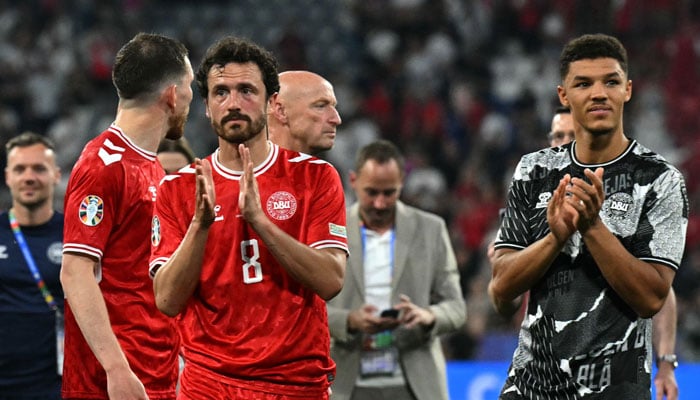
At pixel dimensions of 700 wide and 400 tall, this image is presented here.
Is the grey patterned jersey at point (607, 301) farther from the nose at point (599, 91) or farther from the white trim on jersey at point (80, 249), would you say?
the white trim on jersey at point (80, 249)

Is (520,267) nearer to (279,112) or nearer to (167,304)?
(167,304)

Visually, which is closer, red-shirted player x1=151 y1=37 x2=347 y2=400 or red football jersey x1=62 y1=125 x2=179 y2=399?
red-shirted player x1=151 y1=37 x2=347 y2=400

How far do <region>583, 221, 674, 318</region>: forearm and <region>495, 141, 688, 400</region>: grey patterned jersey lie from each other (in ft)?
0.24

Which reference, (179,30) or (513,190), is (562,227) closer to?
(513,190)

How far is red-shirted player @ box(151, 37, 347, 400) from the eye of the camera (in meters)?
3.95

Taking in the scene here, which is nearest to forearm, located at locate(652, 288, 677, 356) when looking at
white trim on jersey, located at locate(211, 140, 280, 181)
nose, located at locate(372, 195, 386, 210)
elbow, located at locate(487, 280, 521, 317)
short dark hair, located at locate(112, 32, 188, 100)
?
elbow, located at locate(487, 280, 521, 317)

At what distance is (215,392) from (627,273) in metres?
1.57

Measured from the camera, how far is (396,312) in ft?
20.4

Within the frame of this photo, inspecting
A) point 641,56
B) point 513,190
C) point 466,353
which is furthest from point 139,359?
point 641,56

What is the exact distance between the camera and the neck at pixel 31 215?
21.7 feet

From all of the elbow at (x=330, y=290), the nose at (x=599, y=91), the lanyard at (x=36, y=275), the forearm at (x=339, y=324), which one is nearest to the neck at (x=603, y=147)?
the nose at (x=599, y=91)

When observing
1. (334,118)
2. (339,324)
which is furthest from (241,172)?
(339,324)

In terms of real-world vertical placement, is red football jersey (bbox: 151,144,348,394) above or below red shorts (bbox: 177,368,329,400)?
above

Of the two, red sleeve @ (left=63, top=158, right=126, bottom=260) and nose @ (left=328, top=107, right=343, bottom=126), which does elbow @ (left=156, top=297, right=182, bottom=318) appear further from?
nose @ (left=328, top=107, right=343, bottom=126)
